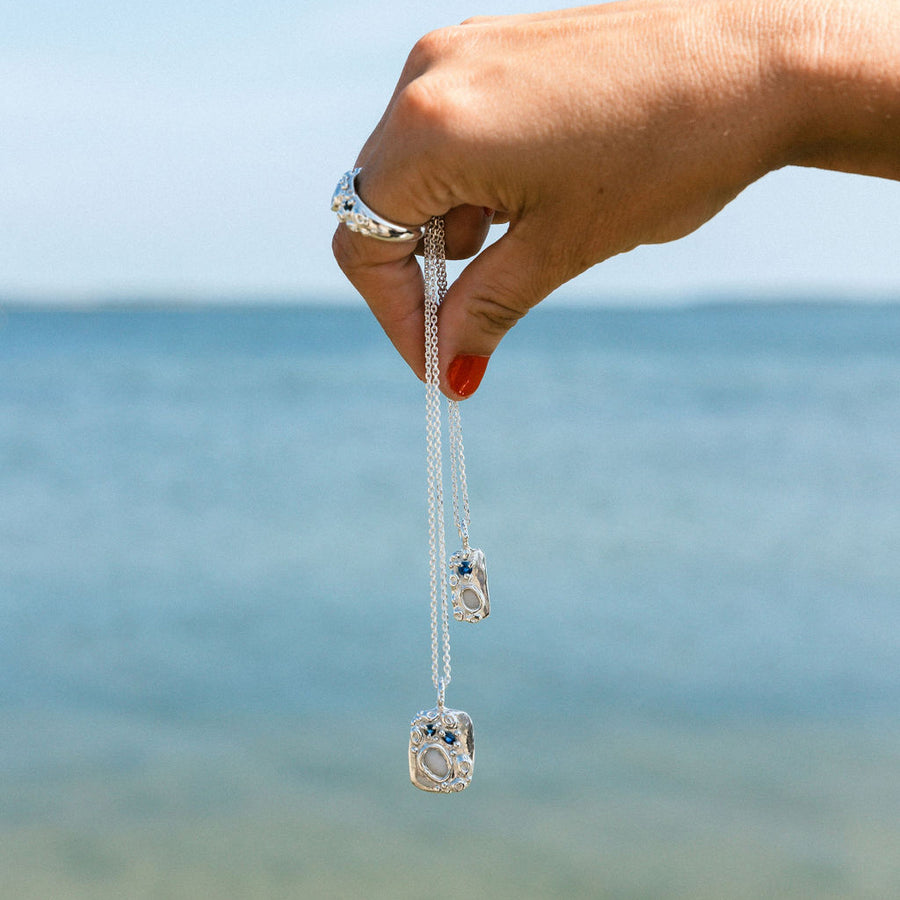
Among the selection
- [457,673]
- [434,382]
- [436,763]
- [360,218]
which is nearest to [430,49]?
[360,218]

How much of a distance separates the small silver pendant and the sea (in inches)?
79.0

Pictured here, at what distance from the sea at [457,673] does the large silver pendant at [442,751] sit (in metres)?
2.08

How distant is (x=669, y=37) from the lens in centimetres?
115

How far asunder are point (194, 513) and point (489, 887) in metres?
6.20

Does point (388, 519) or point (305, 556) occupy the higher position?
point (388, 519)

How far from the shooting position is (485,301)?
140cm

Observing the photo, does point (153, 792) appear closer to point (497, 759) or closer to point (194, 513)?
point (497, 759)

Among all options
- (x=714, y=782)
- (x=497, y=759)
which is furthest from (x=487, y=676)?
(x=714, y=782)

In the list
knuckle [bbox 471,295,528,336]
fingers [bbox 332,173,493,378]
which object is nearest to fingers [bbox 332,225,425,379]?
fingers [bbox 332,173,493,378]

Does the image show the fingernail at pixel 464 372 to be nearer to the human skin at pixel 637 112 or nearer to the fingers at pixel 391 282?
the fingers at pixel 391 282

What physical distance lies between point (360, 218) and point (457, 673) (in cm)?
410

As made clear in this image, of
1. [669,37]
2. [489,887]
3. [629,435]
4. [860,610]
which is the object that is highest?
[629,435]

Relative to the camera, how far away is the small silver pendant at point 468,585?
1792 mm

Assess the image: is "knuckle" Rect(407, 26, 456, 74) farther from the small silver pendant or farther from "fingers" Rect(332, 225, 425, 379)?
the small silver pendant
